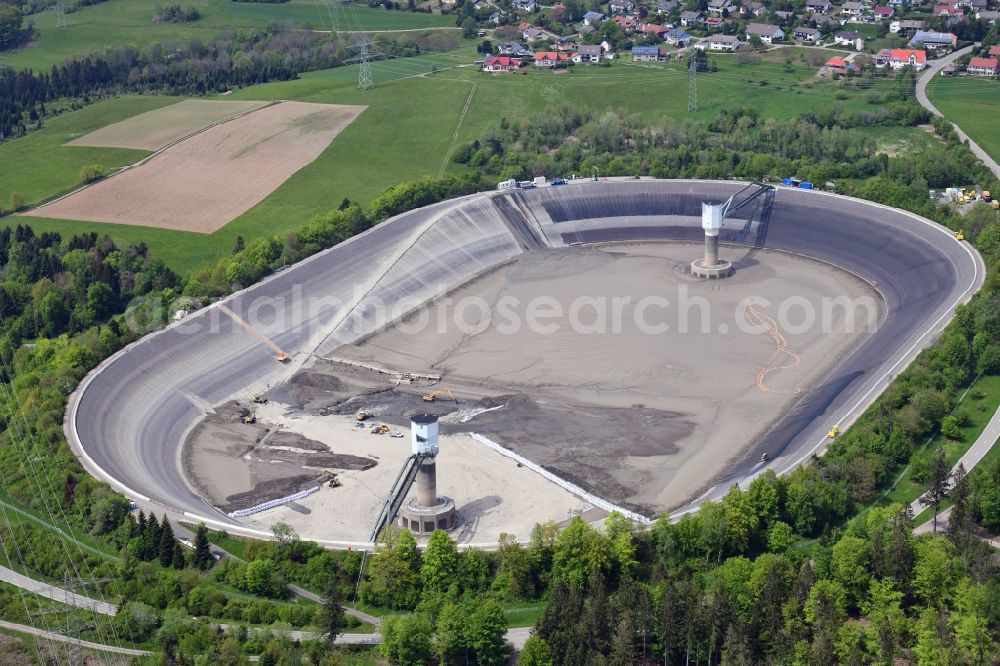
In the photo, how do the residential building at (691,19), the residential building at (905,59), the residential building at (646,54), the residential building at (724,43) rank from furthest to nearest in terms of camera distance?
the residential building at (691,19) < the residential building at (724,43) < the residential building at (646,54) < the residential building at (905,59)

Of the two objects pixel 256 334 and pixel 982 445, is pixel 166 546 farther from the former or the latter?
pixel 982 445

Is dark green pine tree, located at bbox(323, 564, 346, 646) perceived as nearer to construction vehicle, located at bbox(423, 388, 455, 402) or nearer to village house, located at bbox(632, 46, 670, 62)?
construction vehicle, located at bbox(423, 388, 455, 402)

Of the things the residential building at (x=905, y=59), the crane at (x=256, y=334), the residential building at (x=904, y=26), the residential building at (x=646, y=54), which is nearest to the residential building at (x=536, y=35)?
the residential building at (x=646, y=54)

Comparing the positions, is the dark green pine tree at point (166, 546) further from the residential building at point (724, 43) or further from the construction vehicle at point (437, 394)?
the residential building at point (724, 43)

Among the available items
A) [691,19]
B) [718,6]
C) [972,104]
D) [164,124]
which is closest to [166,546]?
[164,124]

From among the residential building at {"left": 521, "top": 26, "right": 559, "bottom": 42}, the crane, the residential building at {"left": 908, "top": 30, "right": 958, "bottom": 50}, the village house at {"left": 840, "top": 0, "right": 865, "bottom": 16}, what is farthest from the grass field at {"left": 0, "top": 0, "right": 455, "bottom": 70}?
the crane

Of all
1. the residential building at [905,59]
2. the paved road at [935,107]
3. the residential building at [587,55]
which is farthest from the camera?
the residential building at [587,55]
